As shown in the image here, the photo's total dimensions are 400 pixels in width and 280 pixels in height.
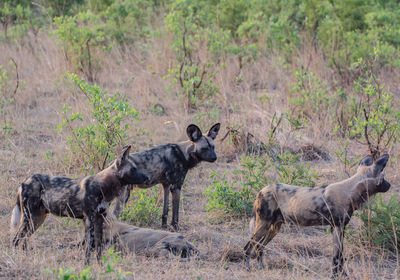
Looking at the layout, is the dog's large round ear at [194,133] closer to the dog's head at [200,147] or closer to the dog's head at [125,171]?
the dog's head at [200,147]

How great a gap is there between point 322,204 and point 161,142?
169 inches

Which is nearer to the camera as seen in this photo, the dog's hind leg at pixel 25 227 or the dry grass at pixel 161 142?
the dry grass at pixel 161 142

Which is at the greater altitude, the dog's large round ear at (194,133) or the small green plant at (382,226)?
the dog's large round ear at (194,133)

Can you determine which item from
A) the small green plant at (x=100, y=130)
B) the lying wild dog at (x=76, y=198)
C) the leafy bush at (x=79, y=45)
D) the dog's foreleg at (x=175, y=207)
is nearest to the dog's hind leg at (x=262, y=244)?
the lying wild dog at (x=76, y=198)

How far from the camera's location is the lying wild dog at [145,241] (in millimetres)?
5469

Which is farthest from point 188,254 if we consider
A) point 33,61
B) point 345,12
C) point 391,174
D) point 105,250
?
point 345,12

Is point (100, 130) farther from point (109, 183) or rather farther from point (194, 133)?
point (109, 183)

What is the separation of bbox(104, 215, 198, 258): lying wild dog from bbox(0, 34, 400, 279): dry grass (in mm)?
136

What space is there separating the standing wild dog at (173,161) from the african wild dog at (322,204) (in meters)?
1.43

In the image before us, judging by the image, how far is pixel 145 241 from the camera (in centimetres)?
557

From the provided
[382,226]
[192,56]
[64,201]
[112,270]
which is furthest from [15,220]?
[192,56]

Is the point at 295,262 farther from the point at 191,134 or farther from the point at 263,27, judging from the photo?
the point at 263,27

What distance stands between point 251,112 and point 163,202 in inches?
120

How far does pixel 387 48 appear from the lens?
1111cm
